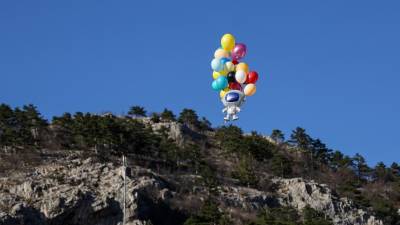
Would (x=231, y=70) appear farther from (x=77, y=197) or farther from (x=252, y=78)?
(x=77, y=197)

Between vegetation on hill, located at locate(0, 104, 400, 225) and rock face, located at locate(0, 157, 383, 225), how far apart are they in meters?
3.19

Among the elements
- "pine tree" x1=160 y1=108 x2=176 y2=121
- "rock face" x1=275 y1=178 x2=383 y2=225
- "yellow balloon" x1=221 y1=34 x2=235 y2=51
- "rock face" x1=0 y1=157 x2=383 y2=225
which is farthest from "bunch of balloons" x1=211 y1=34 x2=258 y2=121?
"pine tree" x1=160 y1=108 x2=176 y2=121

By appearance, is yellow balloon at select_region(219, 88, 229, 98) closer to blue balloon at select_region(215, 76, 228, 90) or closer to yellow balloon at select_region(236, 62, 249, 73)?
blue balloon at select_region(215, 76, 228, 90)

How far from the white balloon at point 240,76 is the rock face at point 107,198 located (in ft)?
106

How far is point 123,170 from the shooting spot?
96.2 meters

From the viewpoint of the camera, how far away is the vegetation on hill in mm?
110375

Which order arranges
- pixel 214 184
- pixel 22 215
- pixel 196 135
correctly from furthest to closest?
1. pixel 196 135
2. pixel 214 184
3. pixel 22 215

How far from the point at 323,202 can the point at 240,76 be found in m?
50.9

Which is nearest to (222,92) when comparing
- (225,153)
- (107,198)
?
(107,198)

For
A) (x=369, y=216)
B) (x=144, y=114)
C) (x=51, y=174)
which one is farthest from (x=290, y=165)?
(x=51, y=174)

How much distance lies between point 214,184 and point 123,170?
1157 centimetres

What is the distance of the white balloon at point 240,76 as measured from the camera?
191 feet

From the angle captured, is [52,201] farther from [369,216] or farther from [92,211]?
[369,216]

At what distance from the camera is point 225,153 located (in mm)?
127562
